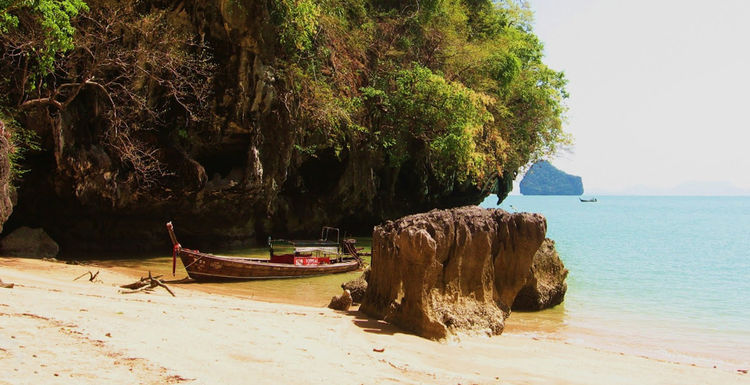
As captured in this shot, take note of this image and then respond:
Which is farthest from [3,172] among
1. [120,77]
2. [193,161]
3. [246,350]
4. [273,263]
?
[193,161]

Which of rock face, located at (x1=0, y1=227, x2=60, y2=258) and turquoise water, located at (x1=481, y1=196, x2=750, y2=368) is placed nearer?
turquoise water, located at (x1=481, y1=196, x2=750, y2=368)

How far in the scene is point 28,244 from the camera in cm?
1426

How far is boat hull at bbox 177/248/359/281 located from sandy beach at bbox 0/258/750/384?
3.87 m

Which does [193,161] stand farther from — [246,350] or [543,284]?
[246,350]

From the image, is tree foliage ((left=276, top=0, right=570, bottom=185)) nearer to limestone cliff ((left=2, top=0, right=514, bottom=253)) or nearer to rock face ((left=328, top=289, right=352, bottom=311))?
limestone cliff ((left=2, top=0, right=514, bottom=253))

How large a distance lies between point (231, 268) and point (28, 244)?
208 inches

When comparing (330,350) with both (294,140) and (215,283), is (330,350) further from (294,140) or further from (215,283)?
(294,140)

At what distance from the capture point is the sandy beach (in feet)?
15.0

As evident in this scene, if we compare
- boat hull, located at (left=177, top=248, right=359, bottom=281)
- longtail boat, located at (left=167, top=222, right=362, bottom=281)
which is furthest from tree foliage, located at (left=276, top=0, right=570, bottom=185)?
boat hull, located at (left=177, top=248, right=359, bottom=281)

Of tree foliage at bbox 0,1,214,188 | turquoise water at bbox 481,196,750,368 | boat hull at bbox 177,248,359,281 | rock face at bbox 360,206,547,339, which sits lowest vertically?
turquoise water at bbox 481,196,750,368

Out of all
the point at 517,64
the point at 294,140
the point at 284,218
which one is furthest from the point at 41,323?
the point at 517,64

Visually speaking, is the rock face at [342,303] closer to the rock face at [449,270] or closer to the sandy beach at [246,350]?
the sandy beach at [246,350]

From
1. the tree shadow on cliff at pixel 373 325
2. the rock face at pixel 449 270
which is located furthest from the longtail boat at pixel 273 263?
the rock face at pixel 449 270

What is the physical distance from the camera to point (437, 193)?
33562mm
